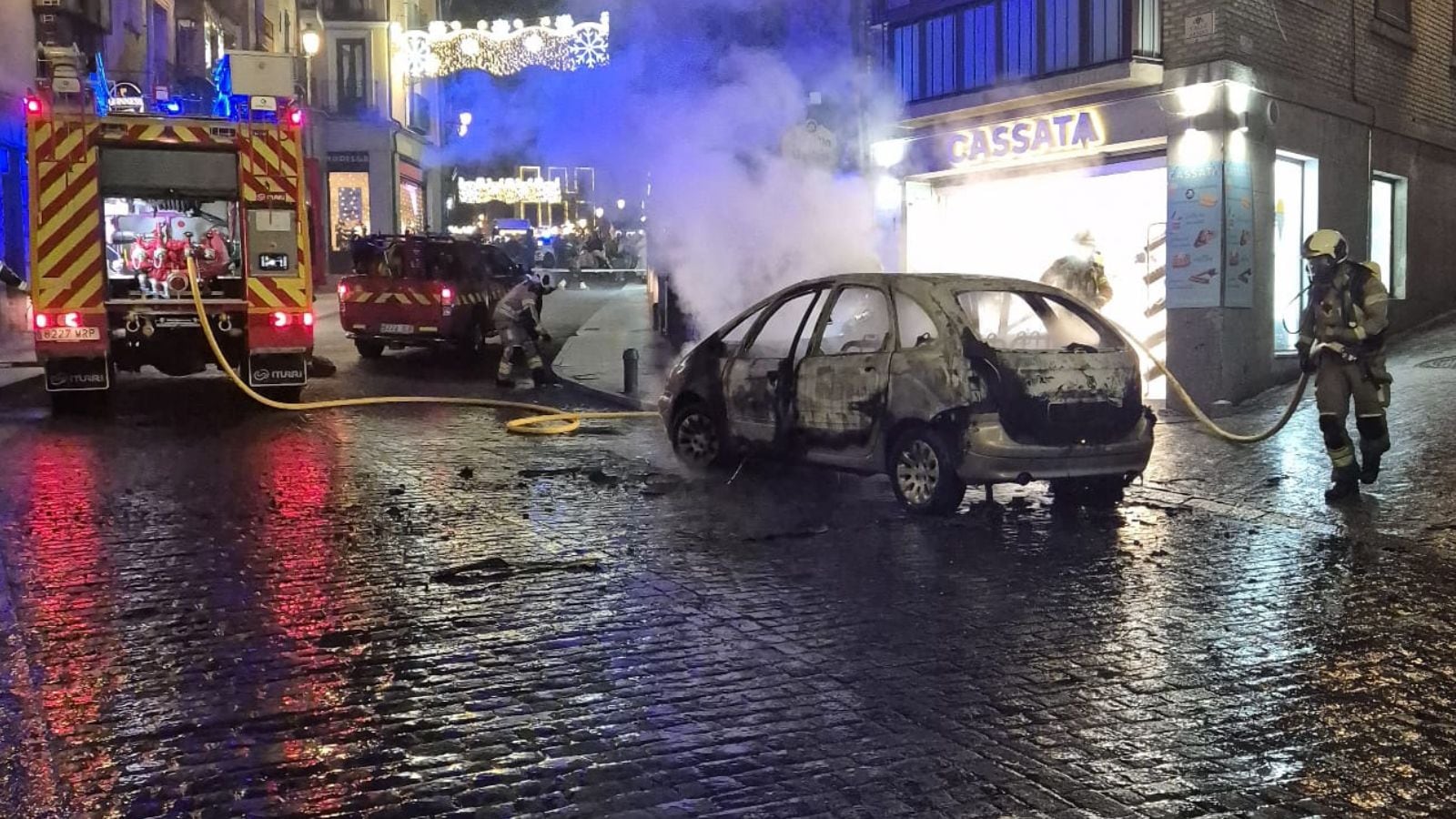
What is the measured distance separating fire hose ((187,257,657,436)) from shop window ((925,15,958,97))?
576cm

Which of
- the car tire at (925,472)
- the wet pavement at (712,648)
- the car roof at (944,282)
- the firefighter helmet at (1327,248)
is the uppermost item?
the firefighter helmet at (1327,248)

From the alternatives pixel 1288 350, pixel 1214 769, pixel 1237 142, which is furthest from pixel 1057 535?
pixel 1288 350

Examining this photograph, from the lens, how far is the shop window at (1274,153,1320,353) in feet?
44.3

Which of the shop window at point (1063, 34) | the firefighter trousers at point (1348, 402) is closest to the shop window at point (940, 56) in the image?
the shop window at point (1063, 34)

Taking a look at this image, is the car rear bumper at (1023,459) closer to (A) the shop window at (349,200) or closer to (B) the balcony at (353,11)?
(A) the shop window at (349,200)

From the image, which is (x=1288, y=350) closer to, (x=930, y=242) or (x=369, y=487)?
(x=930, y=242)

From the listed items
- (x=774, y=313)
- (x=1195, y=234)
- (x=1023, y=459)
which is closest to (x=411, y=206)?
(x=1195, y=234)

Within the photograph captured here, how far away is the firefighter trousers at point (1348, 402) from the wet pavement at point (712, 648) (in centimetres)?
35

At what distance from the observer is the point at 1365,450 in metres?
8.32

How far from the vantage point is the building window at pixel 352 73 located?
138 feet

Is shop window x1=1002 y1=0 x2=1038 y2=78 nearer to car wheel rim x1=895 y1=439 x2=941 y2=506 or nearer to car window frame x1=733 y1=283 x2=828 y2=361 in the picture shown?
car window frame x1=733 y1=283 x2=828 y2=361

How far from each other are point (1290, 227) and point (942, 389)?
813cm

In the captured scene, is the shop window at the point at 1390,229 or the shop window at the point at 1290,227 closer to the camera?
the shop window at the point at 1290,227

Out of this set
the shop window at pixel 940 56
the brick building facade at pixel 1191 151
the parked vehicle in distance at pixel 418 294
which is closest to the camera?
the brick building facade at pixel 1191 151
